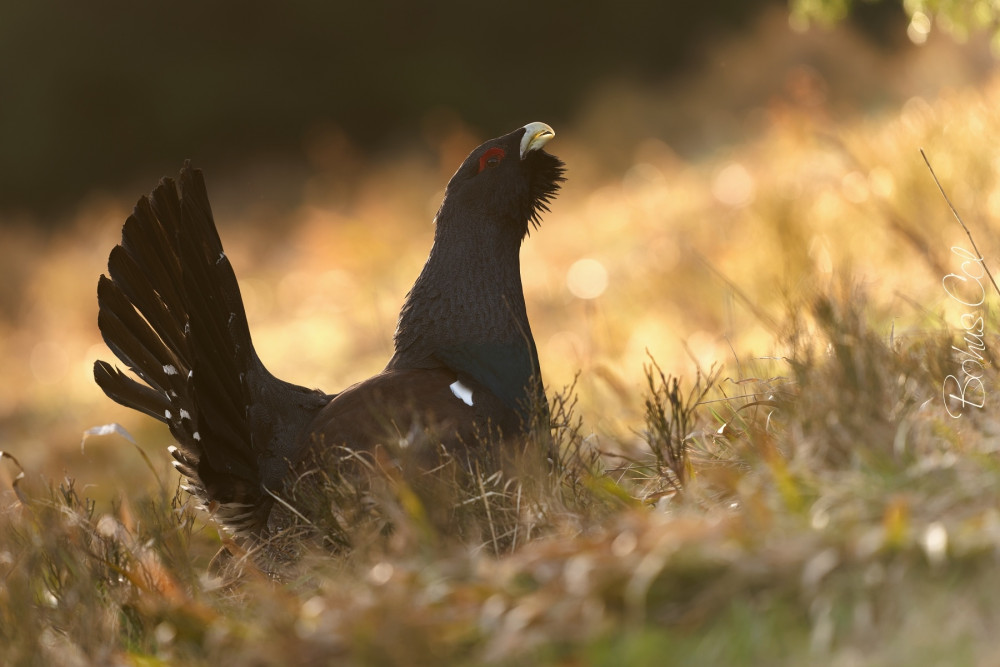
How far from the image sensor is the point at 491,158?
353cm

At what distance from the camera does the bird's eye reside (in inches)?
138

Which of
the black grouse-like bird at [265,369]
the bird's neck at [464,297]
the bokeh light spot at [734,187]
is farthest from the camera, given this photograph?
the bokeh light spot at [734,187]

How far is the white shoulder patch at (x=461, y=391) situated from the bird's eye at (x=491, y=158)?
819 mm

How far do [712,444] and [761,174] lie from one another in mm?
5959

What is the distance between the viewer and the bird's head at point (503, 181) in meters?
3.48

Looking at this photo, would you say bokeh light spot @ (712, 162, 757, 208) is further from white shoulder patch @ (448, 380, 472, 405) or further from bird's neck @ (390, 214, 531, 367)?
white shoulder patch @ (448, 380, 472, 405)

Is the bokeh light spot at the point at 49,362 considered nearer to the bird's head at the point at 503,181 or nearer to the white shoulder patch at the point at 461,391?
the bird's head at the point at 503,181

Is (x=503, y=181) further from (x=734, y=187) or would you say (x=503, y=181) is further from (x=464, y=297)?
(x=734, y=187)

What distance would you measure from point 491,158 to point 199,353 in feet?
3.95

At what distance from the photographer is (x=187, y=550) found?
2607 mm

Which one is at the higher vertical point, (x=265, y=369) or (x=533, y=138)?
(x=533, y=138)

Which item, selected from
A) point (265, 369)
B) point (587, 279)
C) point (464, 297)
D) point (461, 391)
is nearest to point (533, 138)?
point (464, 297)

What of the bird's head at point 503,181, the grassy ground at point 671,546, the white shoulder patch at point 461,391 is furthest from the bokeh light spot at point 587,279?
the white shoulder patch at point 461,391

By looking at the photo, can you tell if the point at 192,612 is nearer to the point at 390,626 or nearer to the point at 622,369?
the point at 390,626
